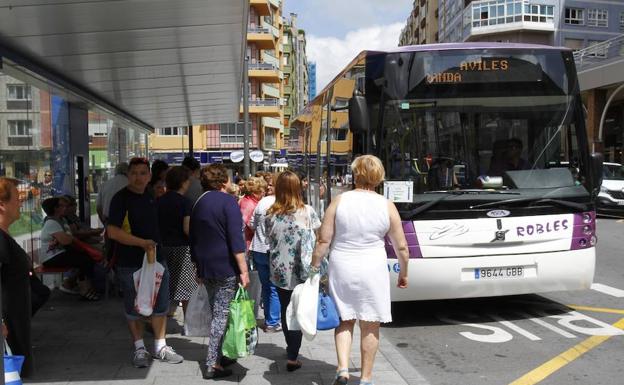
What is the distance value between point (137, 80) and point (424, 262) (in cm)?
509

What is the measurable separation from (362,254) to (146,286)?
1893 mm

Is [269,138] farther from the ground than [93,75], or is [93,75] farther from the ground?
[269,138]

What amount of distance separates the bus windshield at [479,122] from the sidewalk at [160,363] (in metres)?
2.01

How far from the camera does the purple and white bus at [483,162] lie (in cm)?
647

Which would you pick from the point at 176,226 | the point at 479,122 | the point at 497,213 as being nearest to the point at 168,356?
the point at 176,226

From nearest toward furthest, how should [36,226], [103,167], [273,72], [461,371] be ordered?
[461,371] → [36,226] → [103,167] → [273,72]

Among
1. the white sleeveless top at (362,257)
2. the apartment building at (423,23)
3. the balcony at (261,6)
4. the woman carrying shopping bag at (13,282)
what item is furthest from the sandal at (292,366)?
the apartment building at (423,23)

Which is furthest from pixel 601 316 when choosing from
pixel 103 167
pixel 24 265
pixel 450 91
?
pixel 103 167

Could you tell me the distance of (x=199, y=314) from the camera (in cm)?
526

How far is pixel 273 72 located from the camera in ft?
199

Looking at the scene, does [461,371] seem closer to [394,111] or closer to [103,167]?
[394,111]

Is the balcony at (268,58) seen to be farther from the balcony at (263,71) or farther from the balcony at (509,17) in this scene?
the balcony at (509,17)

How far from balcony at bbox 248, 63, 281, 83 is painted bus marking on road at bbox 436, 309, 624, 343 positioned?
54505 millimetres

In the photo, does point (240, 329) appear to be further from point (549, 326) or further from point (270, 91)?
point (270, 91)
